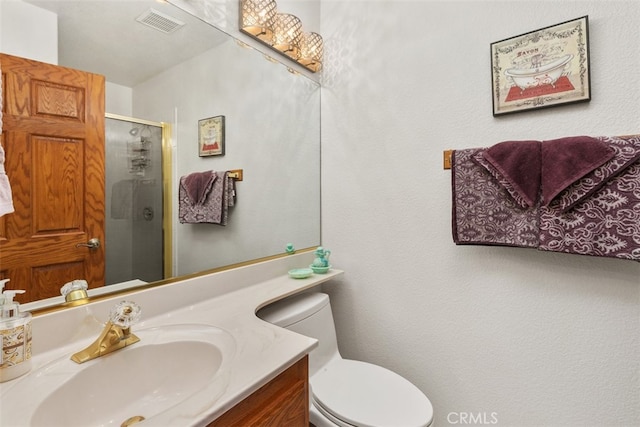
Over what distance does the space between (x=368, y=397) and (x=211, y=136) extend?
1186 mm

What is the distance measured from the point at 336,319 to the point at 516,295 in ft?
2.90

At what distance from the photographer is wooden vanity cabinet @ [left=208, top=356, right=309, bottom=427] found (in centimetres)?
62

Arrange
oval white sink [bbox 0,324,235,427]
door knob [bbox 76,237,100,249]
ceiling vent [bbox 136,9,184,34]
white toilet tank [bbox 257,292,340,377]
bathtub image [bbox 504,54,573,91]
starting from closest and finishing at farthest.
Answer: oval white sink [bbox 0,324,235,427] < door knob [bbox 76,237,100,249] < ceiling vent [bbox 136,9,184,34] < bathtub image [bbox 504,54,573,91] < white toilet tank [bbox 257,292,340,377]

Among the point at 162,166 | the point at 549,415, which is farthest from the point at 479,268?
the point at 162,166

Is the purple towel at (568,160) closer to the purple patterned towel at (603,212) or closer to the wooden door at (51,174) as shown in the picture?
the purple patterned towel at (603,212)

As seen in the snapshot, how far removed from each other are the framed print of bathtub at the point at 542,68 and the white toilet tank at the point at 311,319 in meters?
1.12

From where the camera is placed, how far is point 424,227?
4.45ft

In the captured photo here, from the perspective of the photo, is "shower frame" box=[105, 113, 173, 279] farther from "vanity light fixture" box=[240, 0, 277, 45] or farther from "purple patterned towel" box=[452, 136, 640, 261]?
"purple patterned towel" box=[452, 136, 640, 261]

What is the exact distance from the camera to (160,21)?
1000 mm

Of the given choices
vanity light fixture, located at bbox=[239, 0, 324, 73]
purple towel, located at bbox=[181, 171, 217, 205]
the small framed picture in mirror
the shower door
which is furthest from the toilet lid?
vanity light fixture, located at bbox=[239, 0, 324, 73]

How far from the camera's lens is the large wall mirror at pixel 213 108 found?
88 cm

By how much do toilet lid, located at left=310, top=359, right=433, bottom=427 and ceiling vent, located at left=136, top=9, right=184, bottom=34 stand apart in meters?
1.44

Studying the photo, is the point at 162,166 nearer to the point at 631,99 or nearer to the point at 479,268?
the point at 479,268

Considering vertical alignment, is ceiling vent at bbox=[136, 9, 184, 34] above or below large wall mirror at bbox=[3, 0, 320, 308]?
above
